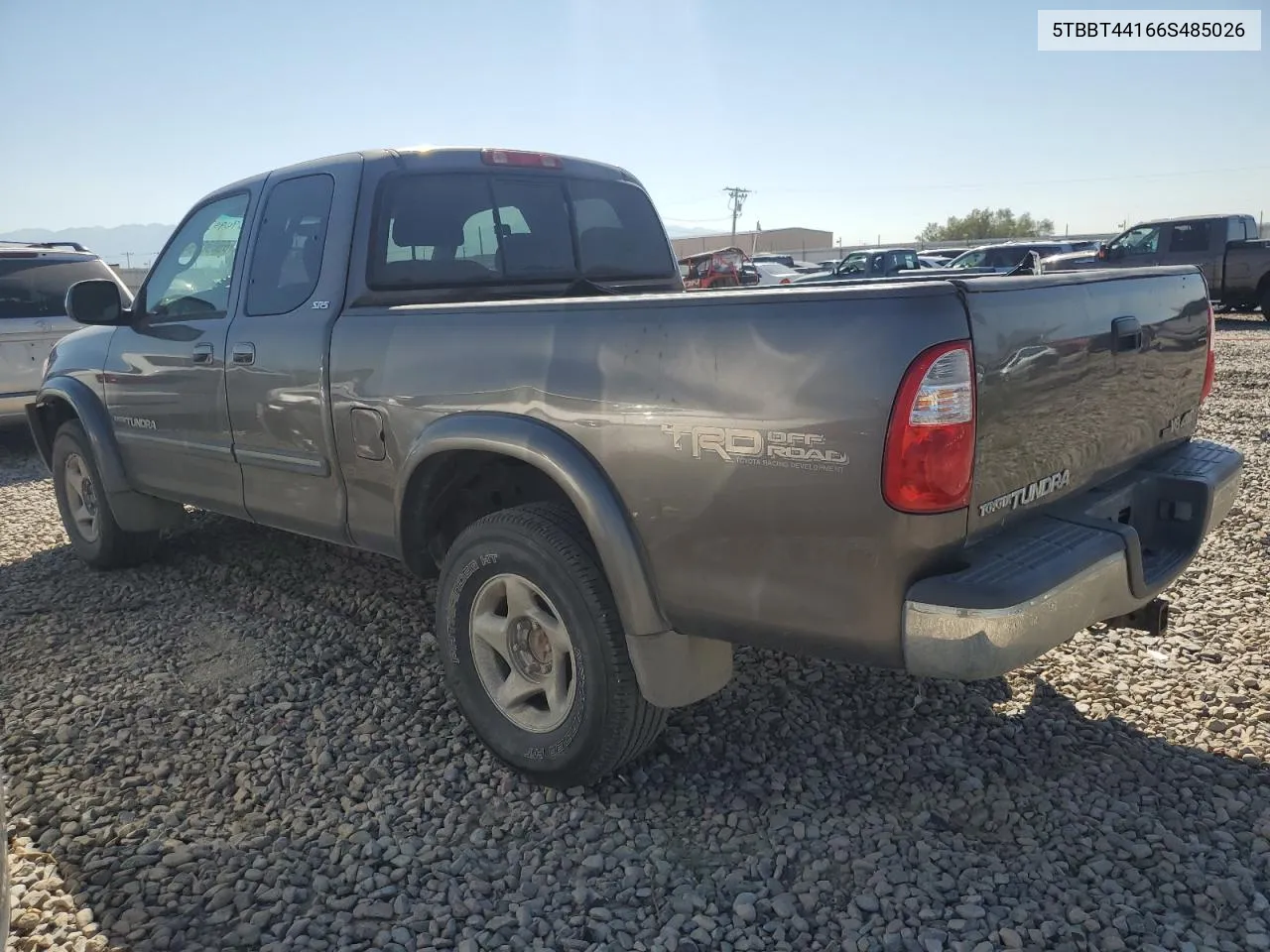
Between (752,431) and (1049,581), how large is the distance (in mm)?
774

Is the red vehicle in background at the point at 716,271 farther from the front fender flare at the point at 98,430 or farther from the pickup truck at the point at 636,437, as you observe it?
the pickup truck at the point at 636,437

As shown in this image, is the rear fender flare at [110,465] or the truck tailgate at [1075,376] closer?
the truck tailgate at [1075,376]

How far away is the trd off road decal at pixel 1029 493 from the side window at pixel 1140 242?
18.2 metres

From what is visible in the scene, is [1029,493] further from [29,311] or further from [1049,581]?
[29,311]

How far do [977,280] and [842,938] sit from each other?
1.64 m

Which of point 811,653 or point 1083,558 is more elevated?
point 1083,558

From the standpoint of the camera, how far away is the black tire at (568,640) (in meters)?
2.78

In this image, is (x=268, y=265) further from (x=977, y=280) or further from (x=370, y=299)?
(x=977, y=280)

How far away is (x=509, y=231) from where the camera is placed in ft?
13.3

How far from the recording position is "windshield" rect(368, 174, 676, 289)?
373cm

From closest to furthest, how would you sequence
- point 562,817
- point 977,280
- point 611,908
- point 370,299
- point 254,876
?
point 977,280 < point 611,908 < point 254,876 < point 562,817 < point 370,299

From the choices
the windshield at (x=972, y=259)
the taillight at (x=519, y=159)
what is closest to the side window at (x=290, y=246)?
the taillight at (x=519, y=159)

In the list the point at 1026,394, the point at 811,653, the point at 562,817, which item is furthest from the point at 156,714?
the point at 1026,394

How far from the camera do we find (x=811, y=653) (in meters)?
2.44
